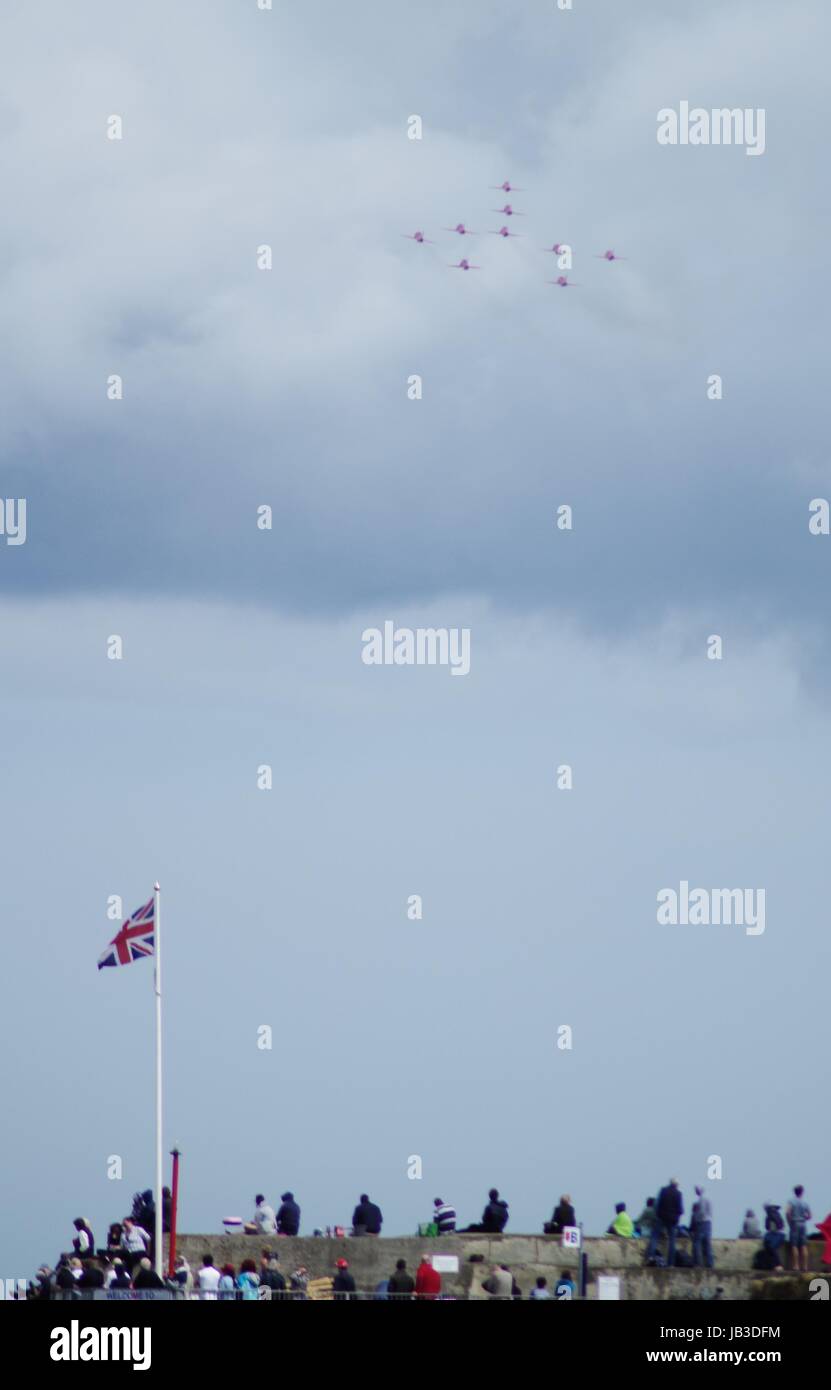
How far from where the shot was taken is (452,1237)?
48750 mm

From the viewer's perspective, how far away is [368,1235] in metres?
49.4

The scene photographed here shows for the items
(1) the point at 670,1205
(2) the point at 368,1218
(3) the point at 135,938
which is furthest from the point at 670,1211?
(3) the point at 135,938

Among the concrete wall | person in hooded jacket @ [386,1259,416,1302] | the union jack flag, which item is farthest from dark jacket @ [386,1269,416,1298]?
the union jack flag

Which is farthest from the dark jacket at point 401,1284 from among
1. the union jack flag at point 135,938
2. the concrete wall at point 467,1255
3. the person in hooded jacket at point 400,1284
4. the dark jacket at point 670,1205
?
the union jack flag at point 135,938

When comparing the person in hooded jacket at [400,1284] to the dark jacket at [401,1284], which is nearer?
the person in hooded jacket at [400,1284]

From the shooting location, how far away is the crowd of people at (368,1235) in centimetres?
4353

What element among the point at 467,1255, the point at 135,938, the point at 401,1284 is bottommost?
the point at 401,1284

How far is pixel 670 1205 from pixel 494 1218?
4.40 metres

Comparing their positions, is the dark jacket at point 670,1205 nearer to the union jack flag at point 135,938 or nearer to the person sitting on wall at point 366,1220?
the person sitting on wall at point 366,1220

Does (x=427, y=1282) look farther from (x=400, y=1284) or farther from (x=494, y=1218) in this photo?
(x=494, y=1218)

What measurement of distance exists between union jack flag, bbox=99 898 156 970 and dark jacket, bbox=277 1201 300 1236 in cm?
662

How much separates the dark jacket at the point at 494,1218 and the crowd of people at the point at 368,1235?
2 centimetres
